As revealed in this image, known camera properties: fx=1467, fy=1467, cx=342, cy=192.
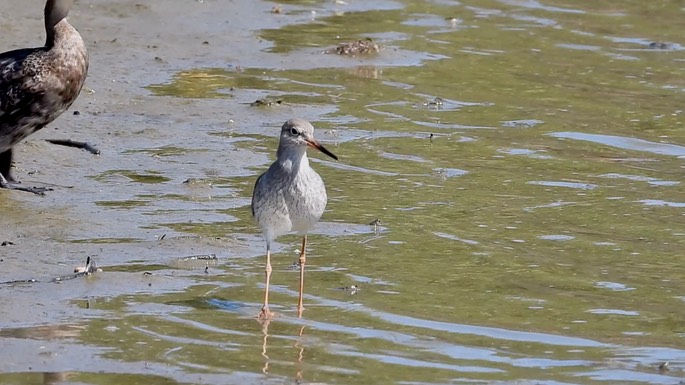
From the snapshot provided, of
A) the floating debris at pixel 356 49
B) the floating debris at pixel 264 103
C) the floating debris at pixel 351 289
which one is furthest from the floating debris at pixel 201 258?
the floating debris at pixel 356 49

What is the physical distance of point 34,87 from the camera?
10.5 m

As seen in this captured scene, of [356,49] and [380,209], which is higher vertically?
[356,49]

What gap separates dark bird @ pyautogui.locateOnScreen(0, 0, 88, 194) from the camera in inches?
412

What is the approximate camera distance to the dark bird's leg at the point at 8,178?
10.3 metres

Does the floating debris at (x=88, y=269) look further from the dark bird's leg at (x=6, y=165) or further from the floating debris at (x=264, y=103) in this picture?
the floating debris at (x=264, y=103)

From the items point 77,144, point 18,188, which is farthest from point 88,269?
point 77,144

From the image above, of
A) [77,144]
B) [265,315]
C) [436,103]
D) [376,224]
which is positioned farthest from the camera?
[436,103]

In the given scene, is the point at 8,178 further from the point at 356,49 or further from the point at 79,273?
the point at 356,49

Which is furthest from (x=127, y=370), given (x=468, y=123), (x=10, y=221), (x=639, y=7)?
(x=639, y=7)

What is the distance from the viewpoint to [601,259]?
938 centimetres

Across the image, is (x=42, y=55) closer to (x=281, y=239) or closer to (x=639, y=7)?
(x=281, y=239)

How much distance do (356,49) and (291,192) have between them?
6412 mm

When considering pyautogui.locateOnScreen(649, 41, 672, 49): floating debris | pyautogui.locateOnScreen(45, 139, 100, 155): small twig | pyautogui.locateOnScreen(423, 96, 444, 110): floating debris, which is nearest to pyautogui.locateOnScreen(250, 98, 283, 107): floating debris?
pyautogui.locateOnScreen(423, 96, 444, 110): floating debris

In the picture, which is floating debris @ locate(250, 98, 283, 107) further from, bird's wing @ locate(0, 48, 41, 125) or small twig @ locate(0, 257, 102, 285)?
small twig @ locate(0, 257, 102, 285)
